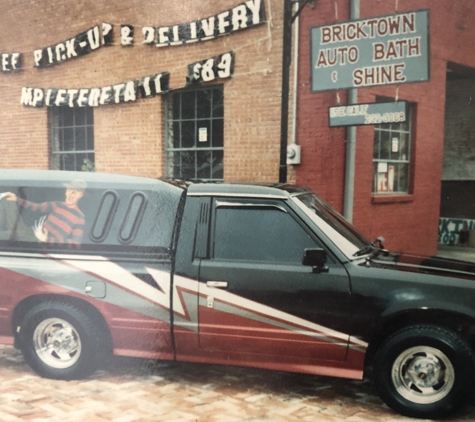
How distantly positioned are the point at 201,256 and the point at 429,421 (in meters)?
2.09

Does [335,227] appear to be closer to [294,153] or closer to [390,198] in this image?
[294,153]

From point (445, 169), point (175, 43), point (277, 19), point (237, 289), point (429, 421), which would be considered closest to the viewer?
point (429, 421)

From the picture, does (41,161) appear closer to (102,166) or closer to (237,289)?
(102,166)

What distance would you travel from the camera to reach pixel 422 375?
399cm

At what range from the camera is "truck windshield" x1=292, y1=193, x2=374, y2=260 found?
14.2ft

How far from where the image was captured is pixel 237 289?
4.25 m

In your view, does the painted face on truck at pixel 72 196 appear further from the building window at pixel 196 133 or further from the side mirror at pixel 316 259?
the building window at pixel 196 133

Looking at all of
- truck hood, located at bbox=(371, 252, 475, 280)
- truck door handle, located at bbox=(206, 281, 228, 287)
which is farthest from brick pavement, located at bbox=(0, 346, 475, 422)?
truck hood, located at bbox=(371, 252, 475, 280)

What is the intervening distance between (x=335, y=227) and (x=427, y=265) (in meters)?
0.79

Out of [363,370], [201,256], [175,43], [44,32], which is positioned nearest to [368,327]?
[363,370]

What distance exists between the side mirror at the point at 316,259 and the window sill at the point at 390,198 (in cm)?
469

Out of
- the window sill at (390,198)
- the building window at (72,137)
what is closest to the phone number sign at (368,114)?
the window sill at (390,198)

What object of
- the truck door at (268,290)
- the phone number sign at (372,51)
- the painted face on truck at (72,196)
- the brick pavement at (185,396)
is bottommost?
the brick pavement at (185,396)

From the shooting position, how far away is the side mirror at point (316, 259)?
160 inches
